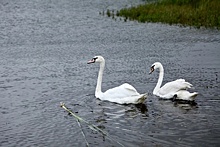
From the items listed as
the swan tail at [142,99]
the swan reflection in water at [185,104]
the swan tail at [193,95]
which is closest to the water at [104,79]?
the swan reflection in water at [185,104]

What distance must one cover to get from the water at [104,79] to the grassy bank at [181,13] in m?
1.49

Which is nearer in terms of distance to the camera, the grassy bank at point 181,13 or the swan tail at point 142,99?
the swan tail at point 142,99

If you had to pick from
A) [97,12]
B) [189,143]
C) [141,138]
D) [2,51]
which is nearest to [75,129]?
[141,138]

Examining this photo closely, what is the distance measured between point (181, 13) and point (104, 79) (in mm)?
18581

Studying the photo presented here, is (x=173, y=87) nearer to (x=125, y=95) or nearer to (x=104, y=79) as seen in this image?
(x=125, y=95)

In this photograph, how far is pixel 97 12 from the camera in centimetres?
4497

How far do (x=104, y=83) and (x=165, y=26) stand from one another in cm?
1692

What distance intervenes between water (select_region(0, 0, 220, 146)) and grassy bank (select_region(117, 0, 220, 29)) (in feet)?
4.89

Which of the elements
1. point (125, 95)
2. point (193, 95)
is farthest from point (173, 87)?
point (125, 95)

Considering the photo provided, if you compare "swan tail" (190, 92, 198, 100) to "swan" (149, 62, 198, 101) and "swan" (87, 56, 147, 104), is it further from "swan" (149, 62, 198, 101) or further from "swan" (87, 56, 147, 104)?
"swan" (87, 56, 147, 104)

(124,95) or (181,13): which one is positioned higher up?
(181,13)

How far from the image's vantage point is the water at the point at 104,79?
1284 centimetres

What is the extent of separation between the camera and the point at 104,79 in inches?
773

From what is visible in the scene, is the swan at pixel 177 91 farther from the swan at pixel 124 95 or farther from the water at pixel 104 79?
the swan at pixel 124 95
